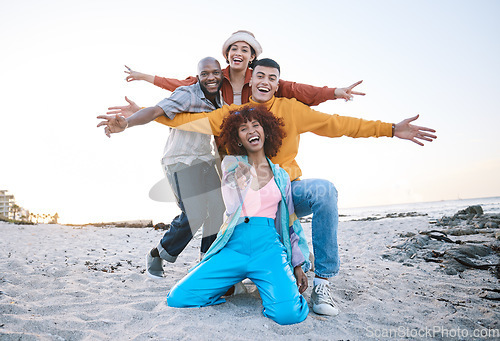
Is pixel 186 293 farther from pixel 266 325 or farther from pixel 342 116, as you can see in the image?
pixel 342 116

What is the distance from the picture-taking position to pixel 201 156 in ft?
12.2

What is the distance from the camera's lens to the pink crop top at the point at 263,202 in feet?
9.82

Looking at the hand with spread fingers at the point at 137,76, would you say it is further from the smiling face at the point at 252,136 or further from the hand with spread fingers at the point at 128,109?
the smiling face at the point at 252,136

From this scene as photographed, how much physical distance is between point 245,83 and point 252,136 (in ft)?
3.21

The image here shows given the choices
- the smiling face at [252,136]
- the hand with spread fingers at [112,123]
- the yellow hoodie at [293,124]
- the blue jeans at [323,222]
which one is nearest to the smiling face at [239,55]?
the yellow hoodie at [293,124]

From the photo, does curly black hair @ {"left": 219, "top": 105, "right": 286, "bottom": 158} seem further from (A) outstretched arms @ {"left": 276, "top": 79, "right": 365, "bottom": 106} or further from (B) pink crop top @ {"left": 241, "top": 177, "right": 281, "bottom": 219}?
(A) outstretched arms @ {"left": 276, "top": 79, "right": 365, "bottom": 106}

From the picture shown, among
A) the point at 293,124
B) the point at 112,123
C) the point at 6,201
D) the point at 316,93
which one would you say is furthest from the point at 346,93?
the point at 6,201

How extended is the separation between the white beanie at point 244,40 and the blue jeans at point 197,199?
4.56 feet

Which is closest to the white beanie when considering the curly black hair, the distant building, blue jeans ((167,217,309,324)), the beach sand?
the curly black hair

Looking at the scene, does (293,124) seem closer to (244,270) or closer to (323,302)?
(244,270)

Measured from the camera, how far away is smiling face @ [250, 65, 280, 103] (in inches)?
137

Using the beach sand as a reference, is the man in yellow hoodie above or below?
above

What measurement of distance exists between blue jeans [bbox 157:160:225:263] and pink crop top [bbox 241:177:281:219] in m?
0.75

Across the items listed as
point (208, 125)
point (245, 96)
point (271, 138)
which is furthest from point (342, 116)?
point (208, 125)
